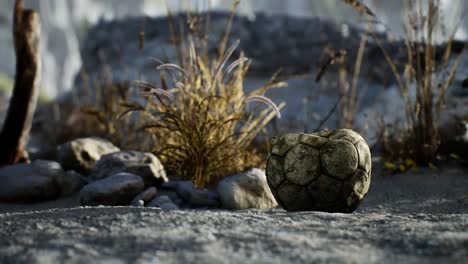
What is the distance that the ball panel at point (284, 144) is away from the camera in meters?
1.76

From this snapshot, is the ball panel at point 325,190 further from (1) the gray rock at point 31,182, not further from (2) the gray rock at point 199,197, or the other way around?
(1) the gray rock at point 31,182

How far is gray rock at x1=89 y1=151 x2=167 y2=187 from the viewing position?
8.02ft

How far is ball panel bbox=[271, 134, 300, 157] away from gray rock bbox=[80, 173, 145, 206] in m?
0.79

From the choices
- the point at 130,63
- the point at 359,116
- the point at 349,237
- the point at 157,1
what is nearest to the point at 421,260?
the point at 349,237

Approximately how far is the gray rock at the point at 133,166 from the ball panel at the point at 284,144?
913 millimetres

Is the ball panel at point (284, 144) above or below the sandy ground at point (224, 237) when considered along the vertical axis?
above

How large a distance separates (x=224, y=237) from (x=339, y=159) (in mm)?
715

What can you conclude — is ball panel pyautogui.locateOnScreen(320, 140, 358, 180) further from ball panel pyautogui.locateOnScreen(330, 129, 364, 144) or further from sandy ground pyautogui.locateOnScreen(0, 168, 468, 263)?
sandy ground pyautogui.locateOnScreen(0, 168, 468, 263)

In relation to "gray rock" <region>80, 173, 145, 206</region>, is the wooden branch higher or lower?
higher

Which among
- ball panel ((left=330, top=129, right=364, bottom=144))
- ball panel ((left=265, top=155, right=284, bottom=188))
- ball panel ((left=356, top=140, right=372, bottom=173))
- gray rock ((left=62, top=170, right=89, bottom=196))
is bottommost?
gray rock ((left=62, top=170, right=89, bottom=196))

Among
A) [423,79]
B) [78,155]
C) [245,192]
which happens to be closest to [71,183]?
[78,155]

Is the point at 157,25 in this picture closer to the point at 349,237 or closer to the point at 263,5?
the point at 349,237

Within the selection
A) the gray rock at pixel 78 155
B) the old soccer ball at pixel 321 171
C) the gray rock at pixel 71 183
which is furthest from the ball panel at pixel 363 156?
the gray rock at pixel 78 155

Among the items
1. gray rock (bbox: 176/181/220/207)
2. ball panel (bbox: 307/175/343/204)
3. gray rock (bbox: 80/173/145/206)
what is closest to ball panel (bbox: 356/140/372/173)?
ball panel (bbox: 307/175/343/204)
